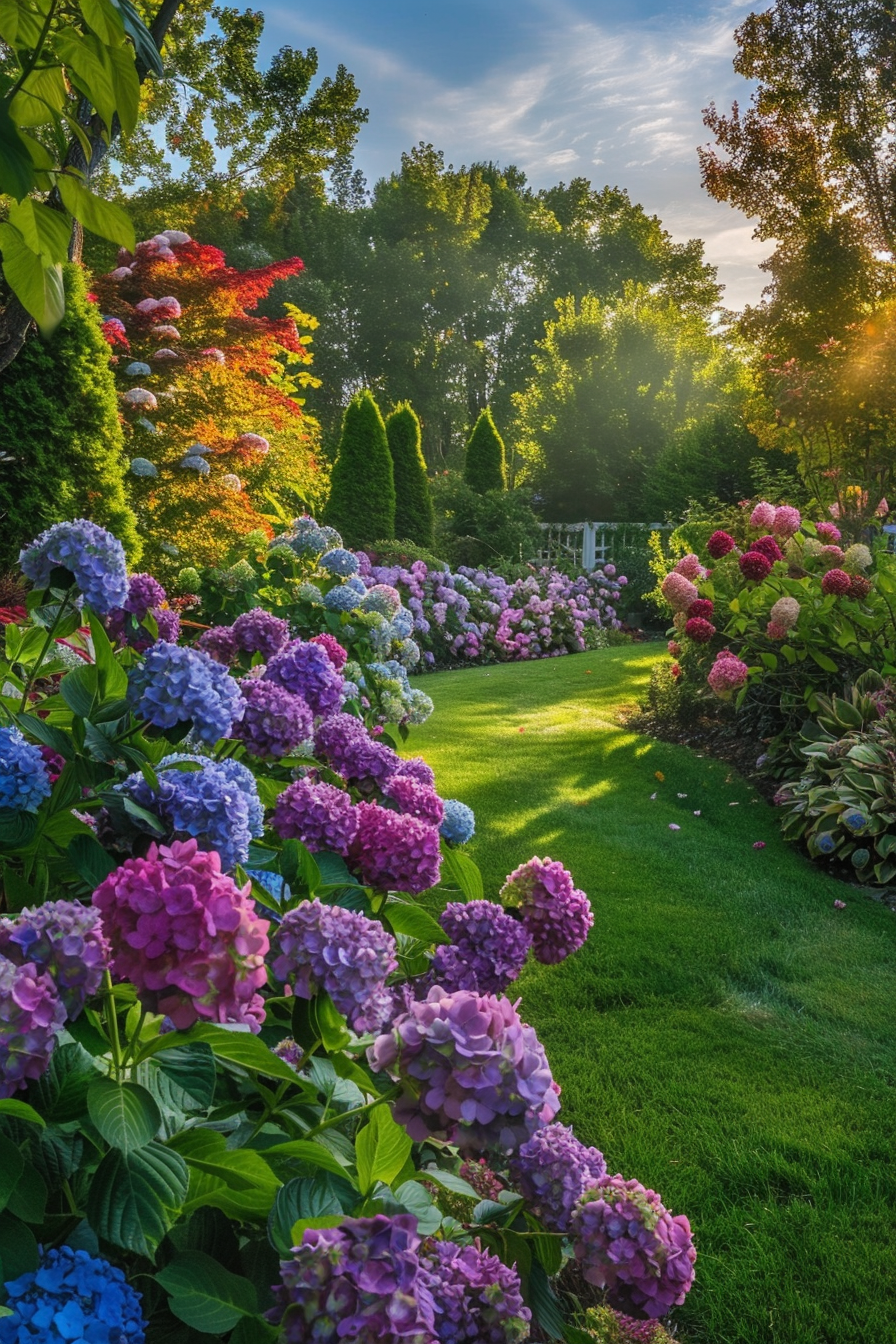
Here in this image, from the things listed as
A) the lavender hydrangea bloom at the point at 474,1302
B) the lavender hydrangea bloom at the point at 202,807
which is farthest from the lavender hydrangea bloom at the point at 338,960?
the lavender hydrangea bloom at the point at 474,1302

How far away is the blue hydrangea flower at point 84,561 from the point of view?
1.33 metres

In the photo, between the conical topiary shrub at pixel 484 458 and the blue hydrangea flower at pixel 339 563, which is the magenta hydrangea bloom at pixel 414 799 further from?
the conical topiary shrub at pixel 484 458

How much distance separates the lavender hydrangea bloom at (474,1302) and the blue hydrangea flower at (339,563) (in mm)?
2769

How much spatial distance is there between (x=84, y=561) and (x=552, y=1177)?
107 centimetres

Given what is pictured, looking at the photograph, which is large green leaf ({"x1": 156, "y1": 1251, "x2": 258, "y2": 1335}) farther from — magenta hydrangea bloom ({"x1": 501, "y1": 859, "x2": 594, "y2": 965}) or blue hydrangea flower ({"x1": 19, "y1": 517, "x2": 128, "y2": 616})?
blue hydrangea flower ({"x1": 19, "y1": 517, "x2": 128, "y2": 616})

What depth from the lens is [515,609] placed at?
443 inches

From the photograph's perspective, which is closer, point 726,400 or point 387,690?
point 387,690

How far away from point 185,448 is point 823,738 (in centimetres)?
619

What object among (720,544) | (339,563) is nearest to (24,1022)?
(339,563)

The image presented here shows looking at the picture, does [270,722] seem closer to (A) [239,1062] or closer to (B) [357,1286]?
(A) [239,1062]

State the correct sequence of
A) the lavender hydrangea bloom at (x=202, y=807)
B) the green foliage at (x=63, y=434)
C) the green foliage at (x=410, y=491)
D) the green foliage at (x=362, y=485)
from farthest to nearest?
the green foliage at (x=410, y=491) < the green foliage at (x=362, y=485) < the green foliage at (x=63, y=434) < the lavender hydrangea bloom at (x=202, y=807)

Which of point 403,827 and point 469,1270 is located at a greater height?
point 403,827

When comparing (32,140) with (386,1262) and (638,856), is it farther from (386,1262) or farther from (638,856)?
(638,856)

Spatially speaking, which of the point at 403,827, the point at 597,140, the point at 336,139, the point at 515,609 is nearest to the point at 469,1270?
the point at 403,827
